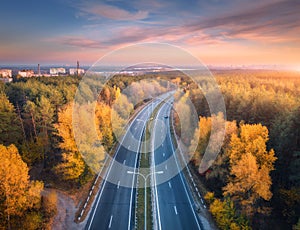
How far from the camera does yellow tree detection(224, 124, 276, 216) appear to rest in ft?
70.6

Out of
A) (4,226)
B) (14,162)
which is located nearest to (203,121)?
(14,162)

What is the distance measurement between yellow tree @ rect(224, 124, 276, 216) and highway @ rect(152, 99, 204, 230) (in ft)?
15.7

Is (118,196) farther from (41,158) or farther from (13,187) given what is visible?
(41,158)

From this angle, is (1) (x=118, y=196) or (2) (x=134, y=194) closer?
(1) (x=118, y=196)

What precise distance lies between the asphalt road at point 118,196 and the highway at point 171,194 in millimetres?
2961

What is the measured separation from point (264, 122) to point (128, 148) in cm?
2178

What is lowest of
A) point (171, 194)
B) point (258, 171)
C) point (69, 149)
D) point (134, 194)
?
point (171, 194)

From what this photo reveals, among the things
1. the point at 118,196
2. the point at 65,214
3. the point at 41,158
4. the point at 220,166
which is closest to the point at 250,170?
the point at 220,166

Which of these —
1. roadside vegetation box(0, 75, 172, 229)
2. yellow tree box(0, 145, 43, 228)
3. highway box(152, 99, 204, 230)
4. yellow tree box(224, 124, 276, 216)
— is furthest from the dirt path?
yellow tree box(224, 124, 276, 216)

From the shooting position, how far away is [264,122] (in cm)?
3266

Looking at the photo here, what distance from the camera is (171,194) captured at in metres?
28.0

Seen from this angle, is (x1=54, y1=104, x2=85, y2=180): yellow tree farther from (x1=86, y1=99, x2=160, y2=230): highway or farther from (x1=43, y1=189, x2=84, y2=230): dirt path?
(x1=86, y1=99, x2=160, y2=230): highway

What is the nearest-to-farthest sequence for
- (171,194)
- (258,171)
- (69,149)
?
(258,171), (69,149), (171,194)

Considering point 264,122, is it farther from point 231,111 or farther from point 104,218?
point 104,218
